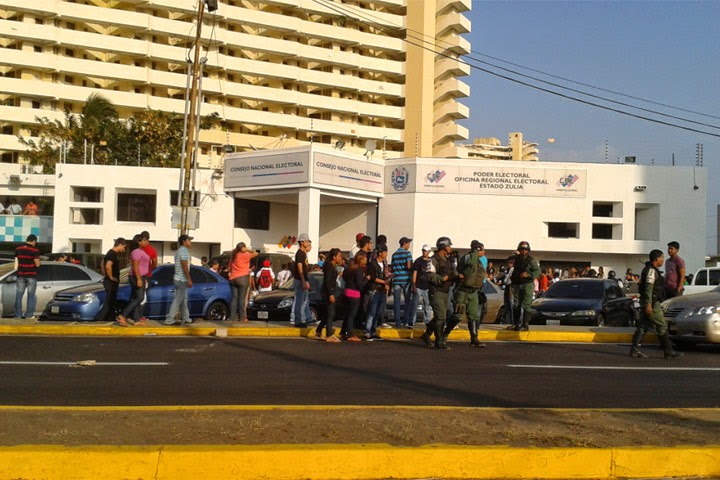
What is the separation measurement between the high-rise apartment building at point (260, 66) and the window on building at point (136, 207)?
2166 cm

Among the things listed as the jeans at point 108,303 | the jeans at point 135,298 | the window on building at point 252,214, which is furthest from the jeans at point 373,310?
the window on building at point 252,214

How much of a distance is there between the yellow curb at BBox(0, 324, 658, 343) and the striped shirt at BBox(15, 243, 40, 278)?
5.06 feet

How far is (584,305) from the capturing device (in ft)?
55.3

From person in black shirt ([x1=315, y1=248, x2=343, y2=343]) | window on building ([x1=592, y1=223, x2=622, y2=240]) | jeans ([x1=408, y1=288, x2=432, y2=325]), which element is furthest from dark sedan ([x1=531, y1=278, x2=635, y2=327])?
window on building ([x1=592, y1=223, x2=622, y2=240])

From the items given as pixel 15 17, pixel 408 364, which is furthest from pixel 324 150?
pixel 15 17

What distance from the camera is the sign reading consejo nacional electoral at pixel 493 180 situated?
1356 inches

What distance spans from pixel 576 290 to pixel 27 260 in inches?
482

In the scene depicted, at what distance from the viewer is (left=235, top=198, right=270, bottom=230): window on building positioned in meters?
36.5

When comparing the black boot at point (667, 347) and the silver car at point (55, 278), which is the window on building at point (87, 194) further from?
the black boot at point (667, 347)

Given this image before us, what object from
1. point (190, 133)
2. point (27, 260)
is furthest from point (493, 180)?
point (27, 260)

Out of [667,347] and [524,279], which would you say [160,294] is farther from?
[667,347]

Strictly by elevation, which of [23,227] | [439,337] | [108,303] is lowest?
[439,337]

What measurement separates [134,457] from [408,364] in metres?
5.76

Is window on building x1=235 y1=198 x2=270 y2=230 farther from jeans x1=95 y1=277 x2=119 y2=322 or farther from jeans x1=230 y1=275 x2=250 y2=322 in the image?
jeans x1=95 y1=277 x2=119 y2=322
